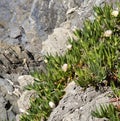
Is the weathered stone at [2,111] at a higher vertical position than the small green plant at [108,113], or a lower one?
lower

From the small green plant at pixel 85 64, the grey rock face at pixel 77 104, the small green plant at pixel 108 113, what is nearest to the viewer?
the small green plant at pixel 108 113

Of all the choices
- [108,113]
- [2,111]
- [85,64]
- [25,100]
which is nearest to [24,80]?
[25,100]

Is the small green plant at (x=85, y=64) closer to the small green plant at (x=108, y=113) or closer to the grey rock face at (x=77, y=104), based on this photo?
the grey rock face at (x=77, y=104)

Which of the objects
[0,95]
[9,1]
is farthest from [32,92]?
[9,1]

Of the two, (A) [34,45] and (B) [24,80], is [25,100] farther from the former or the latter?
(A) [34,45]

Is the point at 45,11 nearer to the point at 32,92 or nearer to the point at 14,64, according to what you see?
the point at 14,64

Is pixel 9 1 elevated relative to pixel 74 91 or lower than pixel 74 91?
elevated

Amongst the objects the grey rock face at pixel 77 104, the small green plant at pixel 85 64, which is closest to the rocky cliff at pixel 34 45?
the grey rock face at pixel 77 104

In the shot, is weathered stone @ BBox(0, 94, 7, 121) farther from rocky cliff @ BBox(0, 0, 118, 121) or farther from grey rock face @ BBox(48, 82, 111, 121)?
grey rock face @ BBox(48, 82, 111, 121)
